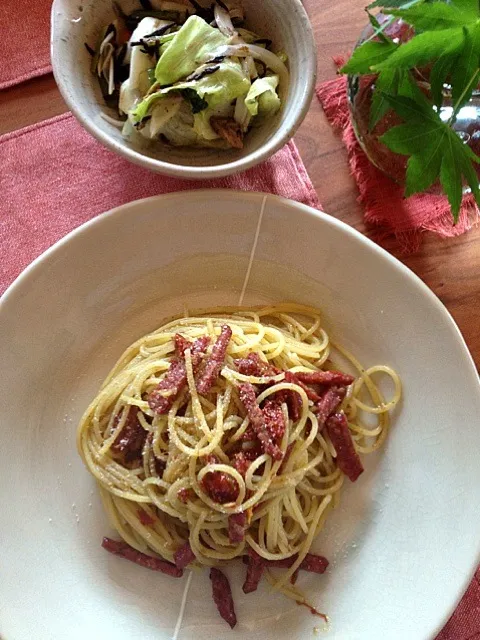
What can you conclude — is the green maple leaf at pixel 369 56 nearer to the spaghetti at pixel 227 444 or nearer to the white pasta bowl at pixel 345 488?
the white pasta bowl at pixel 345 488

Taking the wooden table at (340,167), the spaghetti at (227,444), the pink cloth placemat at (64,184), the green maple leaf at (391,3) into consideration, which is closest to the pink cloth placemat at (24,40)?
the wooden table at (340,167)

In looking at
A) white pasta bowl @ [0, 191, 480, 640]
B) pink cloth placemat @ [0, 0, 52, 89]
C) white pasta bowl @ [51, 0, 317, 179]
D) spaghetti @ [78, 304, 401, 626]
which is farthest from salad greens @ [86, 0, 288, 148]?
spaghetti @ [78, 304, 401, 626]

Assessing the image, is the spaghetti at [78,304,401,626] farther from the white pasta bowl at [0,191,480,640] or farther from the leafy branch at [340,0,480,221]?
the leafy branch at [340,0,480,221]

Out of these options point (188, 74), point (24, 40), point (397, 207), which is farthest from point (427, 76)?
point (24, 40)

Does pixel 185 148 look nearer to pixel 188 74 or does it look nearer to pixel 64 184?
pixel 188 74

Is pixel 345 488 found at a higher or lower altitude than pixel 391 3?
lower

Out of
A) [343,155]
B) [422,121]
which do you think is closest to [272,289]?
[343,155]
